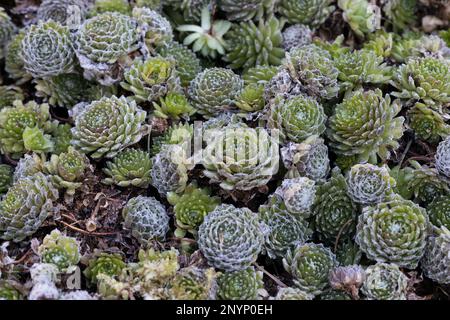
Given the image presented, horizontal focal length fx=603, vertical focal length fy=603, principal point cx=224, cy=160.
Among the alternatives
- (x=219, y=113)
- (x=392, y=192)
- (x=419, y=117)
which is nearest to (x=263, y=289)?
(x=392, y=192)

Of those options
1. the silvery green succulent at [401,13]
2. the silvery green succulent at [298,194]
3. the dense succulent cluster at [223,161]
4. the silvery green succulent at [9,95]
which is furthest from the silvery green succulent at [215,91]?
the silvery green succulent at [401,13]

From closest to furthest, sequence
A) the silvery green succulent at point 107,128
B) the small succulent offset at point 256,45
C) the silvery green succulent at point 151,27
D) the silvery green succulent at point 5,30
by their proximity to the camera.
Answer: the silvery green succulent at point 107,128 < the silvery green succulent at point 151,27 < the small succulent offset at point 256,45 < the silvery green succulent at point 5,30

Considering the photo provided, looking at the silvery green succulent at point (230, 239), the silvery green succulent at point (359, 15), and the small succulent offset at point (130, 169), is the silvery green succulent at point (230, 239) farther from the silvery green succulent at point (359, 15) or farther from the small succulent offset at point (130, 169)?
the silvery green succulent at point (359, 15)

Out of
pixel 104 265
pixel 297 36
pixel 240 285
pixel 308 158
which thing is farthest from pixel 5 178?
pixel 297 36

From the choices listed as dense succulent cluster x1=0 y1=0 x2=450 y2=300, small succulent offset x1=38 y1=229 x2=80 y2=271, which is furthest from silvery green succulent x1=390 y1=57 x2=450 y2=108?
small succulent offset x1=38 y1=229 x2=80 y2=271

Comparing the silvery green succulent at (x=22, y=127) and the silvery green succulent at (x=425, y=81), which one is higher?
the silvery green succulent at (x=425, y=81)

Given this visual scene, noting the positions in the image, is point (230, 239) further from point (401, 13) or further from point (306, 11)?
point (401, 13)

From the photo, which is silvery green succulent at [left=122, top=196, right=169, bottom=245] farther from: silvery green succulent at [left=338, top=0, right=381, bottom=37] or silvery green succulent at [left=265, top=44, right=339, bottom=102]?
silvery green succulent at [left=338, top=0, right=381, bottom=37]

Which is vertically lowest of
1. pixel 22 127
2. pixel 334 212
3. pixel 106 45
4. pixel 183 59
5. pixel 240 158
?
pixel 334 212
